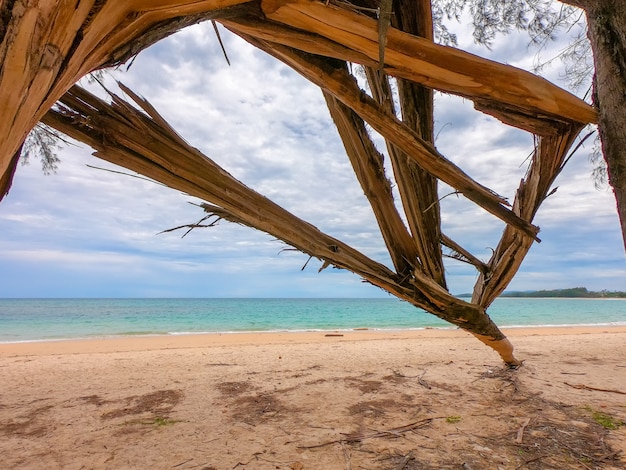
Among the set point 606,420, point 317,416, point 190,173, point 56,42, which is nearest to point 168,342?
point 317,416

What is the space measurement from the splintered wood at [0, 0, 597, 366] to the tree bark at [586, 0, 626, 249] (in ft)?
0.29

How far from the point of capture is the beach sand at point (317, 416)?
220cm

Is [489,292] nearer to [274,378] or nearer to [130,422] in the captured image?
[274,378]

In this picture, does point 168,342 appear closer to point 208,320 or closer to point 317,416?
point 317,416

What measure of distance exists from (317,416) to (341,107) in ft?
7.54

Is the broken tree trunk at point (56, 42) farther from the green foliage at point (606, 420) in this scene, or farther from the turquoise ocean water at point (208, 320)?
the turquoise ocean water at point (208, 320)

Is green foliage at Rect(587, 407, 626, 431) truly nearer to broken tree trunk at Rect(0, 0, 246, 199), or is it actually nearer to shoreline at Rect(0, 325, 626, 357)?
broken tree trunk at Rect(0, 0, 246, 199)

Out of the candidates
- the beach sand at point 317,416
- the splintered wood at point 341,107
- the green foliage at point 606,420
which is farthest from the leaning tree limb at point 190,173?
the green foliage at point 606,420

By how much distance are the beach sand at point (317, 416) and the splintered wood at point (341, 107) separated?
2.92 feet

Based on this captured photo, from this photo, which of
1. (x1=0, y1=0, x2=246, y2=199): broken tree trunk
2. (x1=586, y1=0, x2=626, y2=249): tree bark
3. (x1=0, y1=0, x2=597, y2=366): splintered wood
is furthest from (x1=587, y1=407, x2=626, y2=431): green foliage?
(x1=0, y1=0, x2=246, y2=199): broken tree trunk

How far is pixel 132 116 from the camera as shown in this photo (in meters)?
1.62

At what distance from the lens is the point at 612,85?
150 centimetres

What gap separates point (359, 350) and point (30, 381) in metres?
4.75

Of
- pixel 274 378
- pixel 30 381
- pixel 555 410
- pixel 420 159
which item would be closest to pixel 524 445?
pixel 555 410
